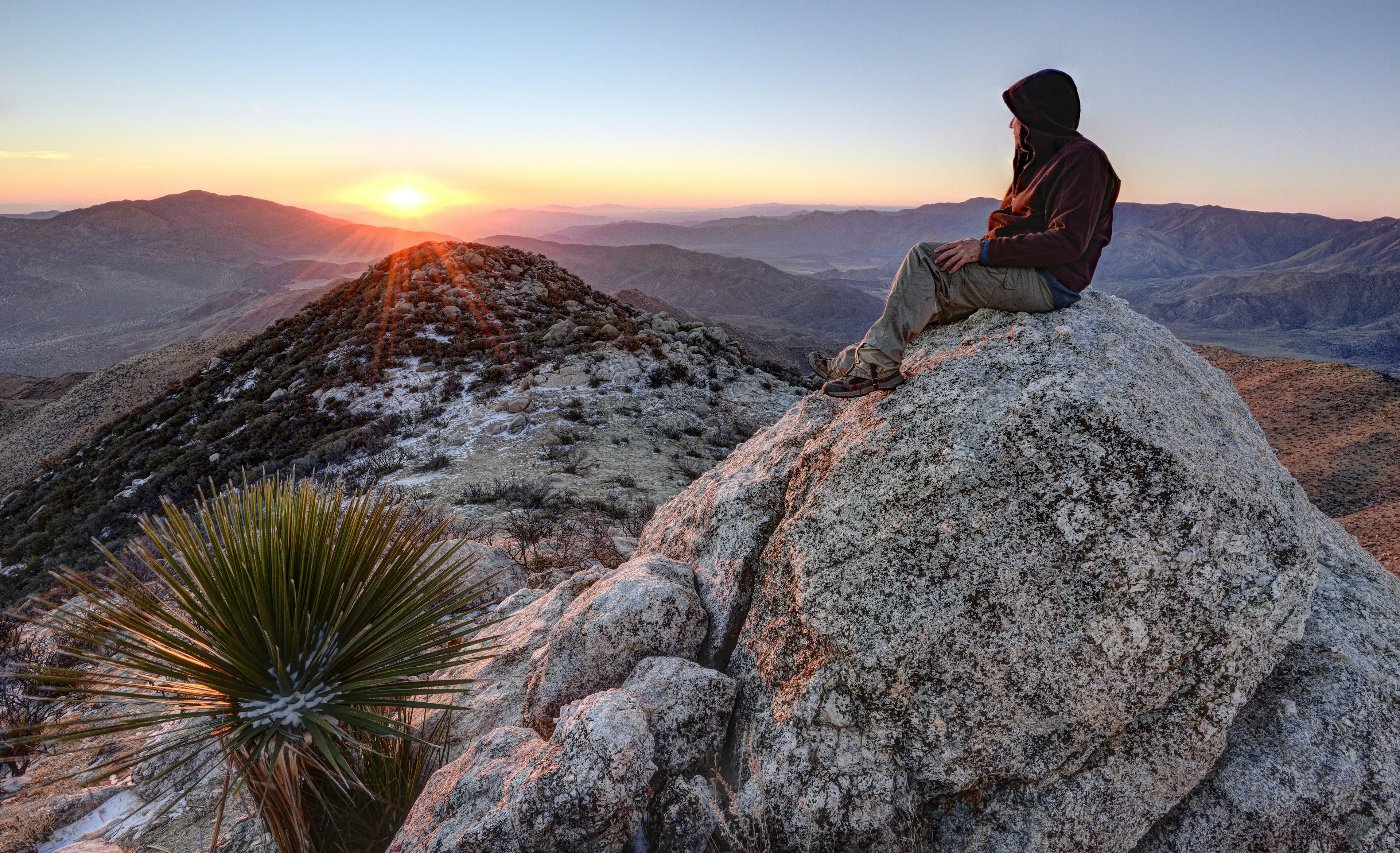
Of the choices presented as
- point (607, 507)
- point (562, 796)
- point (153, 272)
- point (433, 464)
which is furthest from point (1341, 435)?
point (153, 272)

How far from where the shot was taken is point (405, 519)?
789 centimetres

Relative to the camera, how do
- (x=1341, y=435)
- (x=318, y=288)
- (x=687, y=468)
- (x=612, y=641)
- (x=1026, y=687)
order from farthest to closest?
(x=318, y=288) → (x=1341, y=435) → (x=687, y=468) → (x=612, y=641) → (x=1026, y=687)

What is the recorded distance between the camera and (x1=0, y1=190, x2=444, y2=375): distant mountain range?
88.0m

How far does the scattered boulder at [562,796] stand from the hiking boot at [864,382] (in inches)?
74.4

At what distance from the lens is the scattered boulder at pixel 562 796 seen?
7.33 ft

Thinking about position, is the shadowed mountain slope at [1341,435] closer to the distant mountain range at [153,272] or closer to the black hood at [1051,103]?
the black hood at [1051,103]

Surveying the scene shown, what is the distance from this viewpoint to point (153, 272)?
130 m

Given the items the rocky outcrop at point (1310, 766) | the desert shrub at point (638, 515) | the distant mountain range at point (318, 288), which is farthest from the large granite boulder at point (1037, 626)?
the distant mountain range at point (318, 288)

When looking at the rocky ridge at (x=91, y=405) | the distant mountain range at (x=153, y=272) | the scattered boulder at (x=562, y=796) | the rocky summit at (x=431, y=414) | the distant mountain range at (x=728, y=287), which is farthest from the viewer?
the distant mountain range at (x=728, y=287)

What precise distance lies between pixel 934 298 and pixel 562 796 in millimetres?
2961

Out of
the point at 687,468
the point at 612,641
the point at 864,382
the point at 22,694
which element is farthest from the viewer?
the point at 687,468

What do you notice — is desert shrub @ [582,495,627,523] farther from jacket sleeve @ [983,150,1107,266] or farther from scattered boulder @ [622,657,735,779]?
jacket sleeve @ [983,150,1107,266]

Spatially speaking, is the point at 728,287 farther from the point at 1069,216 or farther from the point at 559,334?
the point at 1069,216

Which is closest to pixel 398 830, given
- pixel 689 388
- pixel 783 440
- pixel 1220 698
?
pixel 783 440
